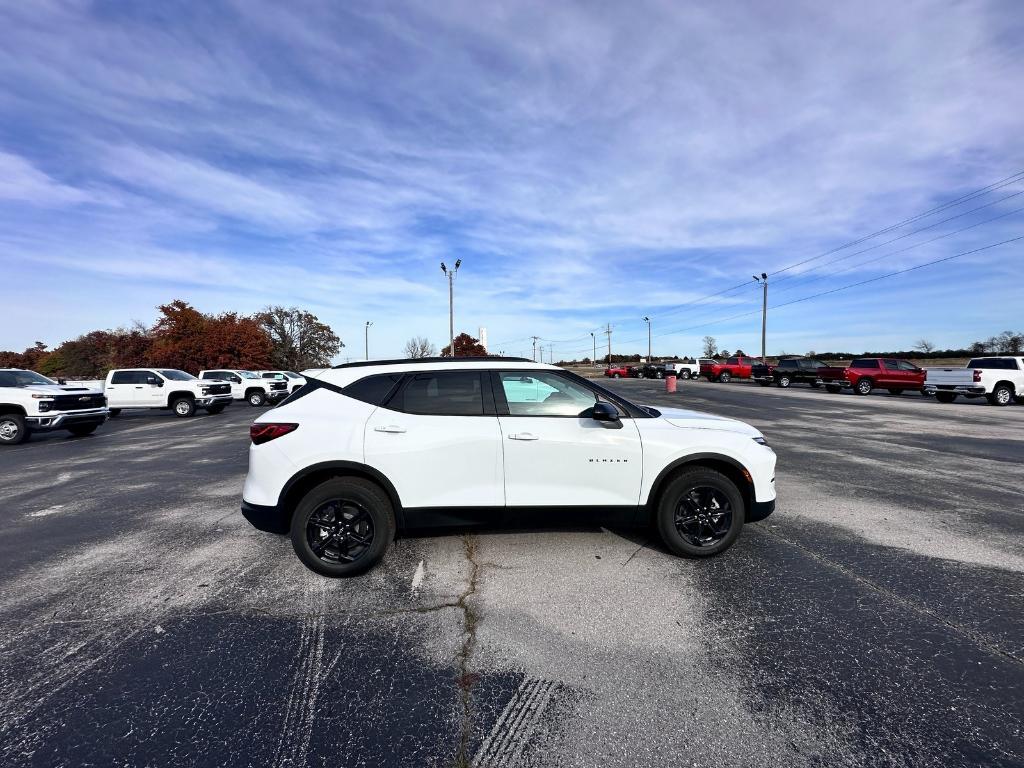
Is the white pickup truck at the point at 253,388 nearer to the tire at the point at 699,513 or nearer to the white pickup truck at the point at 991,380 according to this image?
the tire at the point at 699,513

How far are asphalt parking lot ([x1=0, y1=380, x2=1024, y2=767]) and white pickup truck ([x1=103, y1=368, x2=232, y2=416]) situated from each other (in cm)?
1426

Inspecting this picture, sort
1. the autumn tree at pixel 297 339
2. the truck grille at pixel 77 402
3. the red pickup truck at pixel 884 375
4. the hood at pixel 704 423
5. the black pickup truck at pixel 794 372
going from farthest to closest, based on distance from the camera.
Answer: the autumn tree at pixel 297 339, the black pickup truck at pixel 794 372, the red pickup truck at pixel 884 375, the truck grille at pixel 77 402, the hood at pixel 704 423

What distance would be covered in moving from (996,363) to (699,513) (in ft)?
74.1

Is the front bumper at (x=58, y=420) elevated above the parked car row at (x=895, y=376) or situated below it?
below

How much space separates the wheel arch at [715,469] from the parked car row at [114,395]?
3.58 meters

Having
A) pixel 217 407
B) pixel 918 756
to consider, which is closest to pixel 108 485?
pixel 918 756

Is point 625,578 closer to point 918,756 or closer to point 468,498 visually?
point 468,498

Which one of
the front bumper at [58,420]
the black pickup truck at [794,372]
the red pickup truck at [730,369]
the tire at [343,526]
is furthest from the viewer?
the red pickup truck at [730,369]

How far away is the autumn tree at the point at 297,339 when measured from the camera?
2484 inches

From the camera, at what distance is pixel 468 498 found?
12.1 ft

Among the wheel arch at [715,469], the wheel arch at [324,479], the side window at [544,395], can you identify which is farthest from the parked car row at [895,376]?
the wheel arch at [324,479]

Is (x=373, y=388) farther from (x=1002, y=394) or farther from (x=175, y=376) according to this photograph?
(x=1002, y=394)

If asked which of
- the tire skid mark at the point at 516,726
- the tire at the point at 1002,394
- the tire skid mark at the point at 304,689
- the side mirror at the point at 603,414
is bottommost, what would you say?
the tire skid mark at the point at 304,689

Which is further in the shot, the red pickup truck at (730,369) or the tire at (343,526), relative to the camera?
the red pickup truck at (730,369)
